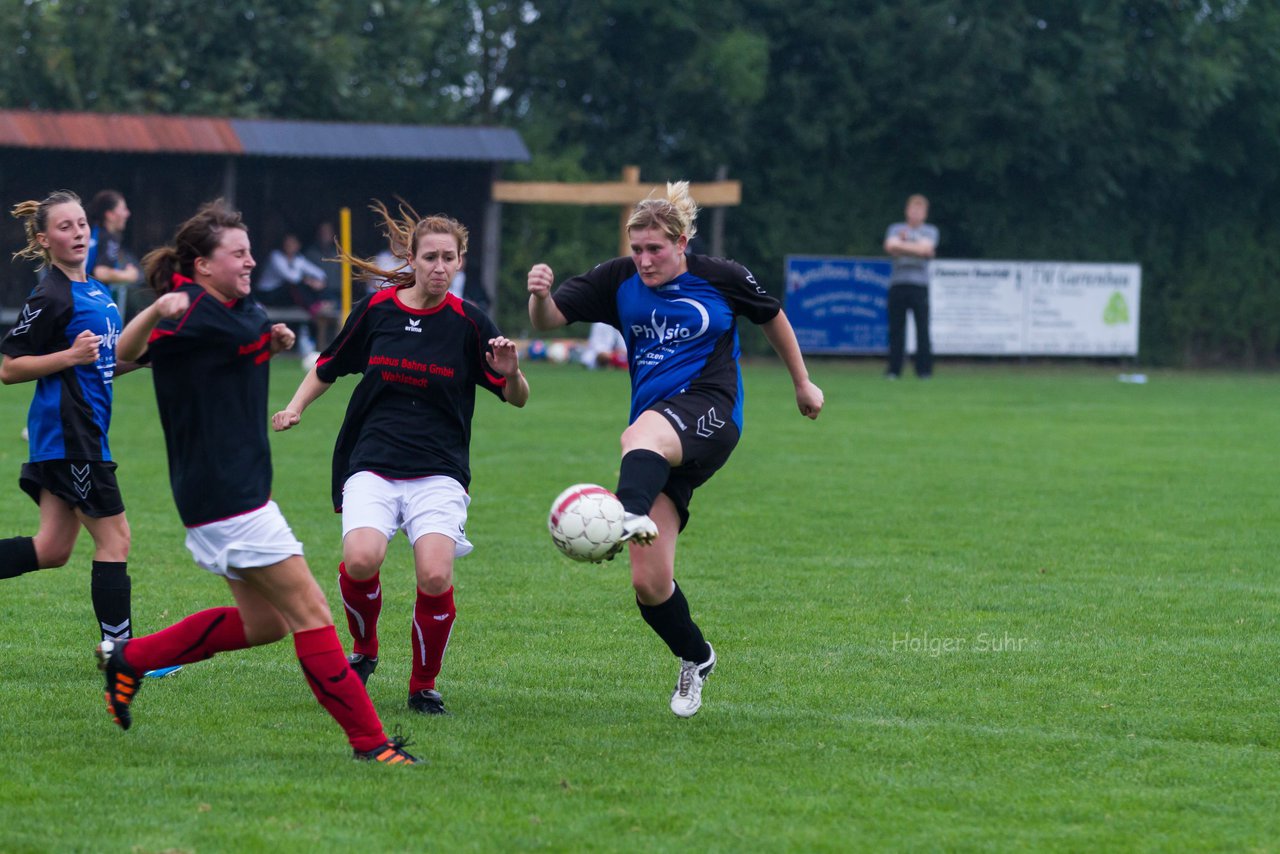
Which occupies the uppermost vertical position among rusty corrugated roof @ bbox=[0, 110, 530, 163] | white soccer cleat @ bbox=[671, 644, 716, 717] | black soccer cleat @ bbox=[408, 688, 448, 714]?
rusty corrugated roof @ bbox=[0, 110, 530, 163]

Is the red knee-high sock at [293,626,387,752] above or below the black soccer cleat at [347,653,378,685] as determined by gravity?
above

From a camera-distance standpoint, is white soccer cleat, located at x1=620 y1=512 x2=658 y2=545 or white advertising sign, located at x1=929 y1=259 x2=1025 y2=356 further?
white advertising sign, located at x1=929 y1=259 x2=1025 y2=356

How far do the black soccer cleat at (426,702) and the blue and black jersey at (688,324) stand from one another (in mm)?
1199

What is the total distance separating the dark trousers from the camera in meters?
21.8

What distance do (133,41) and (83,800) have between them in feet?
80.0

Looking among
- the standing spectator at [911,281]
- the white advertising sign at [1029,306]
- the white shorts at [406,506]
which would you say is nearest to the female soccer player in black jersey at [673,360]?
the white shorts at [406,506]

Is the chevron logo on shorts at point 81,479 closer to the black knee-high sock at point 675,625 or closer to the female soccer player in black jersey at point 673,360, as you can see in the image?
the female soccer player in black jersey at point 673,360

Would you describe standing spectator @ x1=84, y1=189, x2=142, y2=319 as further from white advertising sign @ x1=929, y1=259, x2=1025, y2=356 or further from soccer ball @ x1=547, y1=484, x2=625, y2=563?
white advertising sign @ x1=929, y1=259, x2=1025, y2=356

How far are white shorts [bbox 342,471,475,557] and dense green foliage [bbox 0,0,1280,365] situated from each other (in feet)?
71.4

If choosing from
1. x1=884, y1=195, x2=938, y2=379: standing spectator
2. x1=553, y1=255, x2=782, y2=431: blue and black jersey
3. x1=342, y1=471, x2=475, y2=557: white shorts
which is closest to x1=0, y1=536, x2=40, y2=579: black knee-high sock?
x1=342, y1=471, x2=475, y2=557: white shorts

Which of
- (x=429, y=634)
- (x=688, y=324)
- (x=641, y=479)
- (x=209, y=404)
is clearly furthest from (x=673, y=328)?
(x=209, y=404)

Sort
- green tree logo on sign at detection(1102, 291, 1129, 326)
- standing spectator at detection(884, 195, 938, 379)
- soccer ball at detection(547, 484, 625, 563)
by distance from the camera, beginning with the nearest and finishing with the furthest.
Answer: soccer ball at detection(547, 484, 625, 563)
standing spectator at detection(884, 195, 938, 379)
green tree logo on sign at detection(1102, 291, 1129, 326)

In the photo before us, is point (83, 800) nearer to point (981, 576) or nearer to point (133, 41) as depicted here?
point (981, 576)

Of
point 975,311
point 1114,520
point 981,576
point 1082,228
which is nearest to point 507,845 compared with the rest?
point 981,576
